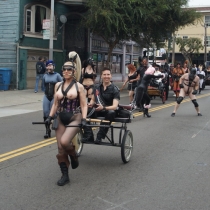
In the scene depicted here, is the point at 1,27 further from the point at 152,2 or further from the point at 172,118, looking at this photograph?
the point at 172,118

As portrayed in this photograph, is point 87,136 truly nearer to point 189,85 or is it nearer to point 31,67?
point 189,85

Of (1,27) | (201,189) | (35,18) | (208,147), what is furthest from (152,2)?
(201,189)

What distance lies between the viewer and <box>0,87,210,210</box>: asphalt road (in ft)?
16.7

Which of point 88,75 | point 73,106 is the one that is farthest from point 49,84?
point 73,106

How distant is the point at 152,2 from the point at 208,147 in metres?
14.8

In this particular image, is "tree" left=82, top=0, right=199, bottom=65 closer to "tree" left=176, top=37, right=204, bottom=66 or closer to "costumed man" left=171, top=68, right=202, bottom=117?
"costumed man" left=171, top=68, right=202, bottom=117

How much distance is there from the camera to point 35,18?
2291 centimetres

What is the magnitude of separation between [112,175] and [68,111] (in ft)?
4.19

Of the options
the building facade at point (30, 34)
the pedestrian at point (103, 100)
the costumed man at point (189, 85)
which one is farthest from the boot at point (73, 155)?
the building facade at point (30, 34)

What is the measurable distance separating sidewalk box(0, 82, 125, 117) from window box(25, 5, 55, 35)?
3.95 m

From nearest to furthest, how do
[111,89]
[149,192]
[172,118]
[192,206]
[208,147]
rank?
[192,206] → [149,192] → [111,89] → [208,147] → [172,118]

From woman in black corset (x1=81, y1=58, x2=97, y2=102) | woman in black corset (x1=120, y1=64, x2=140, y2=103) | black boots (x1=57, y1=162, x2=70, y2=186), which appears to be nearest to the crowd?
black boots (x1=57, y1=162, x2=70, y2=186)

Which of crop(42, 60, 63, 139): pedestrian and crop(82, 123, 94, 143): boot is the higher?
crop(42, 60, 63, 139): pedestrian

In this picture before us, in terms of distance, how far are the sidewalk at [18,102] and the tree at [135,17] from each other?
5105 millimetres
